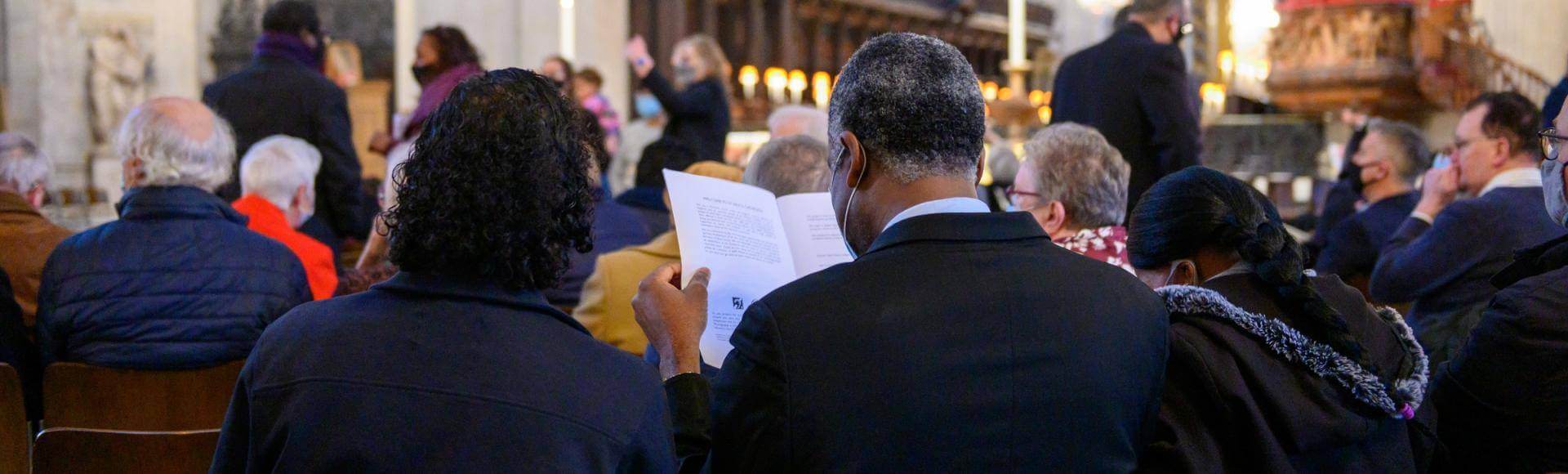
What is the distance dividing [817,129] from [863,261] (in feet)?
9.56

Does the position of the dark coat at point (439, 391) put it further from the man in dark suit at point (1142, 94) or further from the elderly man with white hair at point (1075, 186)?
the man in dark suit at point (1142, 94)

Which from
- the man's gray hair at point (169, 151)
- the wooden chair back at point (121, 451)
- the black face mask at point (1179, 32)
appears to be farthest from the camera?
the black face mask at point (1179, 32)

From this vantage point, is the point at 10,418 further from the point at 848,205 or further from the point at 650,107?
the point at 650,107

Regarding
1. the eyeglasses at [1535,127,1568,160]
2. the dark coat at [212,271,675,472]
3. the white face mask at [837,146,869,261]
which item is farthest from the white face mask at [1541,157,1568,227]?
the dark coat at [212,271,675,472]

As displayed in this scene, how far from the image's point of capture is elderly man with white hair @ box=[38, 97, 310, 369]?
9.84 ft

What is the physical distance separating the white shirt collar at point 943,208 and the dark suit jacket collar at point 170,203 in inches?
74.9

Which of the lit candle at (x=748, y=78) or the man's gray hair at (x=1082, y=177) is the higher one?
the lit candle at (x=748, y=78)

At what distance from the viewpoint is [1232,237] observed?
7.07 ft

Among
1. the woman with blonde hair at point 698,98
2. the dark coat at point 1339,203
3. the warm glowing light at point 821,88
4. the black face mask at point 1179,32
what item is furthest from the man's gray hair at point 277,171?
the warm glowing light at point 821,88

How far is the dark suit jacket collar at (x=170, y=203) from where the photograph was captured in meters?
3.12

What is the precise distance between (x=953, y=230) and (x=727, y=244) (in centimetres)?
63

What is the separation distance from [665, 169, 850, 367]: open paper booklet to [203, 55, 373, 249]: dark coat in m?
3.53

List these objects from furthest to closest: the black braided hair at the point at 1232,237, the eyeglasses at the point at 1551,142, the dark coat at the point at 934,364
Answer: the eyeglasses at the point at 1551,142
the black braided hair at the point at 1232,237
the dark coat at the point at 934,364

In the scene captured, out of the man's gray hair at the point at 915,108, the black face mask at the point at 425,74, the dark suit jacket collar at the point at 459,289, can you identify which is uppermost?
the black face mask at the point at 425,74
